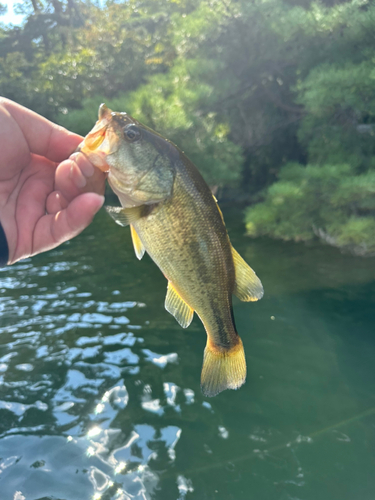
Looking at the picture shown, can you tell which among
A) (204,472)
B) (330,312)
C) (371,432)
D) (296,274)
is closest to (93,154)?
(204,472)

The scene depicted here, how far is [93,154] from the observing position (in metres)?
1.71

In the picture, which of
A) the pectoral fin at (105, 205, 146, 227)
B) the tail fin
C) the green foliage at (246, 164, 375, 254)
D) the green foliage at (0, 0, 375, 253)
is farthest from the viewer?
the green foliage at (0, 0, 375, 253)

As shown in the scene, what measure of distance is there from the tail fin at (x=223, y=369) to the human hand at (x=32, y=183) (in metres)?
0.95

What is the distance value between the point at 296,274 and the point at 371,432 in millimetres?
3621

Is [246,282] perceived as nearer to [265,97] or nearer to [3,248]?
[3,248]

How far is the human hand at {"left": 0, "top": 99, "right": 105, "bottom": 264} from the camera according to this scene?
200 centimetres

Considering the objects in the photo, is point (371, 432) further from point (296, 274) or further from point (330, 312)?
point (296, 274)

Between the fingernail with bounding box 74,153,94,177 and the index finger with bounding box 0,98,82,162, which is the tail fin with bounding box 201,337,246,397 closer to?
the fingernail with bounding box 74,153,94,177

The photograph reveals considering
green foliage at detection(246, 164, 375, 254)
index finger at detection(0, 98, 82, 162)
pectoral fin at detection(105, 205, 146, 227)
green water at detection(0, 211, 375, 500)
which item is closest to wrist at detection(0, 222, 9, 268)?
index finger at detection(0, 98, 82, 162)

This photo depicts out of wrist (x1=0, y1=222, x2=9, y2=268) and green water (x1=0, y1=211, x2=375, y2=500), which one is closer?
wrist (x1=0, y1=222, x2=9, y2=268)

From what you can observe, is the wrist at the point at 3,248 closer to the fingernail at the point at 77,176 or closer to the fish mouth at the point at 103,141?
the fingernail at the point at 77,176

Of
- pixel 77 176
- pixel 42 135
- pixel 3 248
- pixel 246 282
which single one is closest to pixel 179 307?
pixel 246 282

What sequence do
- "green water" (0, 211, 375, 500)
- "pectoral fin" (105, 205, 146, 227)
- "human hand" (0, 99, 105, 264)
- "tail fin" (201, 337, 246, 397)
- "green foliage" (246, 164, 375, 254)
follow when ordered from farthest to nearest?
"green foliage" (246, 164, 375, 254)
"green water" (0, 211, 375, 500)
"human hand" (0, 99, 105, 264)
"tail fin" (201, 337, 246, 397)
"pectoral fin" (105, 205, 146, 227)

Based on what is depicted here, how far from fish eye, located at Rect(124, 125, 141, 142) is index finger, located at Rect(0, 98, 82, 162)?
Answer: 1.85ft
